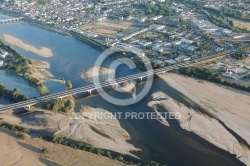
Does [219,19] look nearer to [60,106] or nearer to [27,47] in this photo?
[27,47]

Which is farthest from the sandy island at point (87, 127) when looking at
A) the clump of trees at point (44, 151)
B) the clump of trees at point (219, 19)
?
the clump of trees at point (219, 19)

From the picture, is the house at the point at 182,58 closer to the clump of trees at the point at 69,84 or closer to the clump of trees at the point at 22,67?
the clump of trees at the point at 69,84

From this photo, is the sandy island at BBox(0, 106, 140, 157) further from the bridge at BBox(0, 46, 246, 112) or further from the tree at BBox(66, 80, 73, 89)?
the tree at BBox(66, 80, 73, 89)

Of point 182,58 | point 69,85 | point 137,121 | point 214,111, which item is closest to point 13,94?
point 69,85

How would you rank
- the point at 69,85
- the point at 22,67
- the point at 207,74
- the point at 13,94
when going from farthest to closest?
1. the point at 22,67
2. the point at 207,74
3. the point at 69,85
4. the point at 13,94

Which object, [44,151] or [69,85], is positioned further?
[69,85]

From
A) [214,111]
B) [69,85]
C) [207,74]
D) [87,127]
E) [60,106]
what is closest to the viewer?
[87,127]
